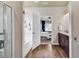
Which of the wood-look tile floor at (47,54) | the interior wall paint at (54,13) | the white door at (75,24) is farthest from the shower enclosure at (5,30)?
the interior wall paint at (54,13)

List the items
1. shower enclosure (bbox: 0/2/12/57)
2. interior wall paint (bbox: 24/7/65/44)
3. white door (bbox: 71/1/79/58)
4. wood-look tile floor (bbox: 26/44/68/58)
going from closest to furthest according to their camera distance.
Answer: shower enclosure (bbox: 0/2/12/57)
white door (bbox: 71/1/79/58)
wood-look tile floor (bbox: 26/44/68/58)
interior wall paint (bbox: 24/7/65/44)

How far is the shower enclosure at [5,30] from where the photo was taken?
2657 millimetres

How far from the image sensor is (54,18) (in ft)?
32.2

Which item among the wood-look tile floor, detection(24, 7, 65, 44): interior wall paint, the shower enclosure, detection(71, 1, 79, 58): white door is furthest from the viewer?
detection(24, 7, 65, 44): interior wall paint

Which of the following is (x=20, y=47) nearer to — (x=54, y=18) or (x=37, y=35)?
(x=37, y=35)

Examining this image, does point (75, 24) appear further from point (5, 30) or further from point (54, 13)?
point (54, 13)

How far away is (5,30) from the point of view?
9.36ft

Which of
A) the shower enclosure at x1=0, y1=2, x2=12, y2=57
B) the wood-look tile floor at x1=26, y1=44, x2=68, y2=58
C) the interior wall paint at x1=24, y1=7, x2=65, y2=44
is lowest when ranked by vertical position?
the wood-look tile floor at x1=26, y1=44, x2=68, y2=58

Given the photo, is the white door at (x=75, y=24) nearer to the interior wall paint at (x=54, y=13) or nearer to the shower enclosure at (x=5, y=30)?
the shower enclosure at (x=5, y=30)

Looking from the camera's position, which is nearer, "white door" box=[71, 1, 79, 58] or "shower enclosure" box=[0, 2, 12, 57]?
"shower enclosure" box=[0, 2, 12, 57]

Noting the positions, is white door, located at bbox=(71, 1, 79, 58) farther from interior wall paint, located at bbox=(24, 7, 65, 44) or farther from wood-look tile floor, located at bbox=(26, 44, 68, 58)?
interior wall paint, located at bbox=(24, 7, 65, 44)

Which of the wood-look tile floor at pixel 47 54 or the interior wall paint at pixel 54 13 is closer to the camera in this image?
the wood-look tile floor at pixel 47 54

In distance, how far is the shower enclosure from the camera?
2.66 metres

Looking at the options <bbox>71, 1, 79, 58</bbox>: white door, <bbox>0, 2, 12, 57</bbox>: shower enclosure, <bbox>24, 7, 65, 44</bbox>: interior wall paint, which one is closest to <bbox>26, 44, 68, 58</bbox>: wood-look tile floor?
<bbox>71, 1, 79, 58</bbox>: white door
